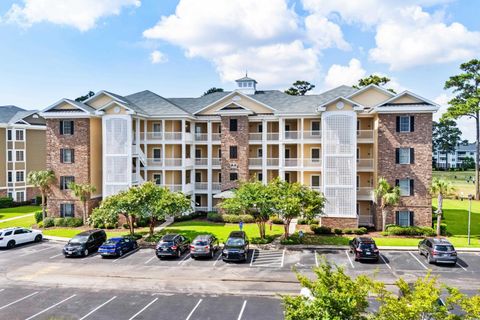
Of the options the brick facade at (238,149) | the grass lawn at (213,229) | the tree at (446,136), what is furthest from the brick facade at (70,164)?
the tree at (446,136)

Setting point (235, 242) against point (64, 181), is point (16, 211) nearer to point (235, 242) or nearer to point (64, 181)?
point (64, 181)

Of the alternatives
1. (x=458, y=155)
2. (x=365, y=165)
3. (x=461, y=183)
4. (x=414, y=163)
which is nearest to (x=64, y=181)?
(x=365, y=165)

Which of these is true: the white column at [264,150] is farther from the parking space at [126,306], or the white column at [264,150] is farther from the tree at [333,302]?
the tree at [333,302]

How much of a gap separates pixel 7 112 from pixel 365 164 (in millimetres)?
51247

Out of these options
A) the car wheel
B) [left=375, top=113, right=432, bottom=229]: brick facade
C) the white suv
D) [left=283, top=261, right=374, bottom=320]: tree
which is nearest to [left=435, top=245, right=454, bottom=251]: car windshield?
[left=375, top=113, right=432, bottom=229]: brick facade

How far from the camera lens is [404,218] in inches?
1374

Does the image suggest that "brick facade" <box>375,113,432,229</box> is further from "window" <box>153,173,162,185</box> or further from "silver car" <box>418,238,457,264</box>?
"window" <box>153,173,162,185</box>

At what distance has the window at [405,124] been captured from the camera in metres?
35.1

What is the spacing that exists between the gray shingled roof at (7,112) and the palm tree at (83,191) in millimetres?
24433

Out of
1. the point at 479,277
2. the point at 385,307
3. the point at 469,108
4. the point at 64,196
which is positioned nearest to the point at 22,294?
the point at 385,307

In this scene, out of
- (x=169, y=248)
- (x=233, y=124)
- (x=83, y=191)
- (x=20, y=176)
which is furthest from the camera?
(x=20, y=176)

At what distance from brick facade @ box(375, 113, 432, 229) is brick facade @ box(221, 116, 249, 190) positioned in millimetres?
13964

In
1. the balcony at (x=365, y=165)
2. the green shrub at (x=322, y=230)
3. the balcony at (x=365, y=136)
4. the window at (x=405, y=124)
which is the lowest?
the green shrub at (x=322, y=230)

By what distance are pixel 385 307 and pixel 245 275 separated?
539 inches
